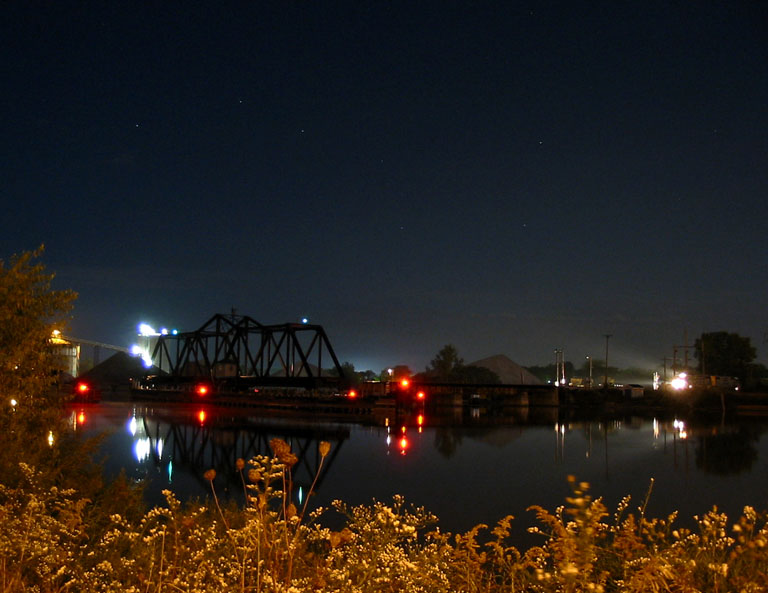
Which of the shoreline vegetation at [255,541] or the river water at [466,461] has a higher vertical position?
the shoreline vegetation at [255,541]

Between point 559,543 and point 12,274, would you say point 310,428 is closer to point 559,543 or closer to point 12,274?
point 12,274

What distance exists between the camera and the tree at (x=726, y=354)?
382 ft

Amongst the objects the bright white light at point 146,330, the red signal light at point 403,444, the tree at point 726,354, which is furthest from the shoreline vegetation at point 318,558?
the bright white light at point 146,330

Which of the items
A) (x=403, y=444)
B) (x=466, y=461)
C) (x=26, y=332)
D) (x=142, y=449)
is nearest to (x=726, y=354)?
(x=403, y=444)

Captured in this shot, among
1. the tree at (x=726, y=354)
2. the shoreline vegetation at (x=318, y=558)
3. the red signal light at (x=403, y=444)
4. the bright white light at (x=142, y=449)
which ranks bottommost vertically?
the red signal light at (x=403, y=444)

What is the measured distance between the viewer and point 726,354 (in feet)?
389

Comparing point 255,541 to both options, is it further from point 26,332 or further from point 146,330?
point 146,330

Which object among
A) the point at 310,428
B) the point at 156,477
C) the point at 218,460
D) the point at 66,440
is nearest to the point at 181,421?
the point at 310,428

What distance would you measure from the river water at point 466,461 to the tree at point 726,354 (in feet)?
209

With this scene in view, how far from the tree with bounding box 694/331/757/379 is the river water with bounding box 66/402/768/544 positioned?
209ft

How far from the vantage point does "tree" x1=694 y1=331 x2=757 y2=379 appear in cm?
11631

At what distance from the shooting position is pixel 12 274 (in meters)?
11.5

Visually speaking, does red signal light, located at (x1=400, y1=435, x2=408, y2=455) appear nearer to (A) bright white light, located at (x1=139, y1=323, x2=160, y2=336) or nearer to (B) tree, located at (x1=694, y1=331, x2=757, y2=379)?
(B) tree, located at (x1=694, y1=331, x2=757, y2=379)

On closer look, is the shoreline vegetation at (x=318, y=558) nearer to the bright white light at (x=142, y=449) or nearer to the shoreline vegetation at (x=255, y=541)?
the shoreline vegetation at (x=255, y=541)
